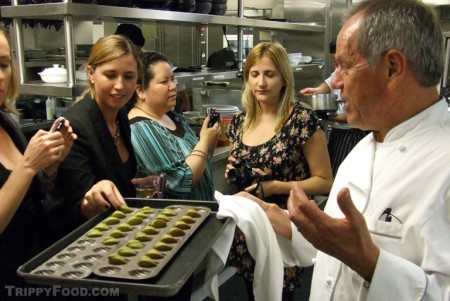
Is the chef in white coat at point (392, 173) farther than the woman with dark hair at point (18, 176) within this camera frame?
No

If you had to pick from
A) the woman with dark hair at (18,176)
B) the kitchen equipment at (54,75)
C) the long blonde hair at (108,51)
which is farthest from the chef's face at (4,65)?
the kitchen equipment at (54,75)

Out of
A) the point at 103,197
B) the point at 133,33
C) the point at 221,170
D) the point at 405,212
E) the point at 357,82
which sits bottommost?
the point at 221,170

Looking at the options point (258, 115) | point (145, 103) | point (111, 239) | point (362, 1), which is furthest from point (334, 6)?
point (111, 239)

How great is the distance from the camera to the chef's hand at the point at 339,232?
0.87 meters

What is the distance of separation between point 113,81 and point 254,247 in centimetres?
85

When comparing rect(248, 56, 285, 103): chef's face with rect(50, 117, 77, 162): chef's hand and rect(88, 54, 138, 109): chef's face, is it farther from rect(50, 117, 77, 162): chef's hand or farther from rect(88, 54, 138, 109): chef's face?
rect(50, 117, 77, 162): chef's hand

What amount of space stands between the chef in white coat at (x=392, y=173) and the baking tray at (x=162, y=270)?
0.28m

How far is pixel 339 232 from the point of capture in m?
0.87

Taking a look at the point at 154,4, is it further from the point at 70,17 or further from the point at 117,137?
the point at 117,137

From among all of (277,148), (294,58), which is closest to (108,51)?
(277,148)

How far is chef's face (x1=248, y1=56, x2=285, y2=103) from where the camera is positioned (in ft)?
7.14

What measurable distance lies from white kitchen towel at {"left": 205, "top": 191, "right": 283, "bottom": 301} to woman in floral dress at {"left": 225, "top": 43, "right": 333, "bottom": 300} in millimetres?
624

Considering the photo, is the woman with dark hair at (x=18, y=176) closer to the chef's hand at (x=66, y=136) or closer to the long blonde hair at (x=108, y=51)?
the chef's hand at (x=66, y=136)

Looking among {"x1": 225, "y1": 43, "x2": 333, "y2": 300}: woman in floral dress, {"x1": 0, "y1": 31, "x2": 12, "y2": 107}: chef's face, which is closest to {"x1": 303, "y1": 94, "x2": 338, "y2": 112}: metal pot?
{"x1": 225, "y1": 43, "x2": 333, "y2": 300}: woman in floral dress
